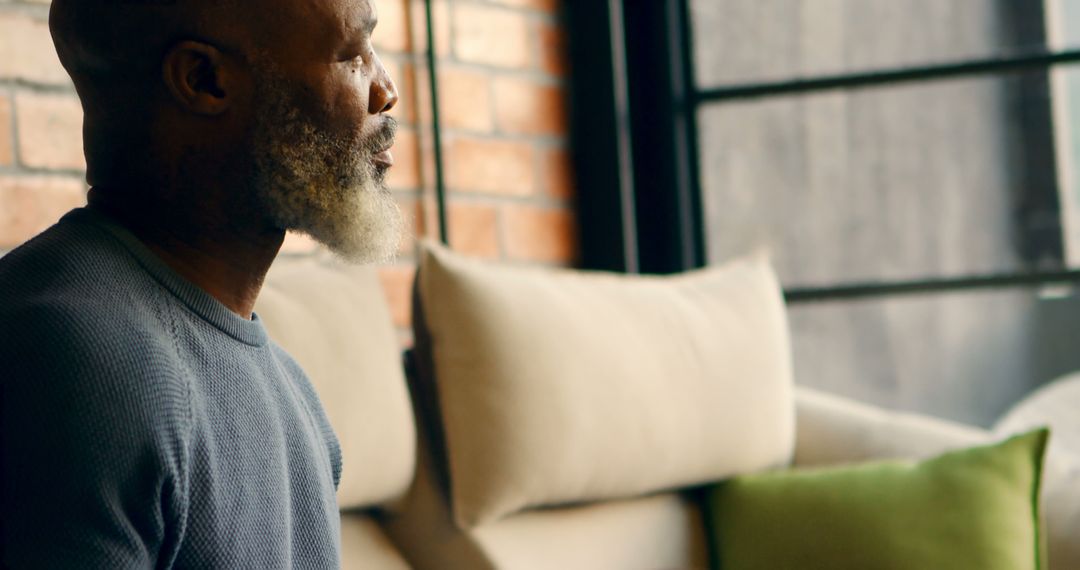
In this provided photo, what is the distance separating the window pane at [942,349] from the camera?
2.58 meters

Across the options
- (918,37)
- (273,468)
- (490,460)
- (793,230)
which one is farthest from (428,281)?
(918,37)

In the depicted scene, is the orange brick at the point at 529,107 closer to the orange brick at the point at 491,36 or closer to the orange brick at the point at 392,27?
the orange brick at the point at 491,36

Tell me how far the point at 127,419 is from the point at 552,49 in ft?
6.47

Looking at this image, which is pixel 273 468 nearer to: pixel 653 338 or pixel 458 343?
pixel 458 343

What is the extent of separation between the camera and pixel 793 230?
8.92 ft

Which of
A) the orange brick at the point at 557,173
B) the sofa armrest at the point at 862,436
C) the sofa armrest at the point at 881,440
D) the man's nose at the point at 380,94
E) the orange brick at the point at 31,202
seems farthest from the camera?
the orange brick at the point at 557,173

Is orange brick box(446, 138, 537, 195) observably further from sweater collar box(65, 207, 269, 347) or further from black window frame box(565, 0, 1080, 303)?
sweater collar box(65, 207, 269, 347)

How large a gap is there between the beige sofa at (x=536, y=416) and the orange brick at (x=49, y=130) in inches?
12.3

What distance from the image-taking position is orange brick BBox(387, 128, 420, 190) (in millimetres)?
2248

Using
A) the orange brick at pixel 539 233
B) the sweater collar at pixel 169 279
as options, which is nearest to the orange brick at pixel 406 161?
the orange brick at pixel 539 233

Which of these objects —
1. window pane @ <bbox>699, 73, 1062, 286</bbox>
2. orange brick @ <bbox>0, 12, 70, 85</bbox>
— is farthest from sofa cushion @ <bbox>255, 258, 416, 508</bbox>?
window pane @ <bbox>699, 73, 1062, 286</bbox>

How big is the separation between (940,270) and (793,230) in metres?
0.31

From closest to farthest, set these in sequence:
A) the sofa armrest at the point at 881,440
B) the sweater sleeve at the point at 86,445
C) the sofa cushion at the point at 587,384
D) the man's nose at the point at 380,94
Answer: the sweater sleeve at the point at 86,445, the man's nose at the point at 380,94, the sofa cushion at the point at 587,384, the sofa armrest at the point at 881,440

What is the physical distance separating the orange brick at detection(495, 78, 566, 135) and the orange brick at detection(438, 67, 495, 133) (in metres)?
0.04
